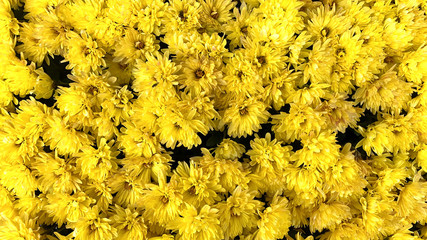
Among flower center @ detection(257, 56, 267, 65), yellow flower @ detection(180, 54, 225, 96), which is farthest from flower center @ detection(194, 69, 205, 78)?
flower center @ detection(257, 56, 267, 65)

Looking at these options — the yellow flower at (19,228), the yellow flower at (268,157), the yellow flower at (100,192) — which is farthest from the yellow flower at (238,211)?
the yellow flower at (19,228)

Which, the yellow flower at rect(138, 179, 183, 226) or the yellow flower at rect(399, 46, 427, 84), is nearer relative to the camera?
the yellow flower at rect(138, 179, 183, 226)

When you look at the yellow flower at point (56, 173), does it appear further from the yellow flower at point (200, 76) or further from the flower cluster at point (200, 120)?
the yellow flower at point (200, 76)

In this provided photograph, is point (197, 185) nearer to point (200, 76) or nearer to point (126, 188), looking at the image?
point (126, 188)

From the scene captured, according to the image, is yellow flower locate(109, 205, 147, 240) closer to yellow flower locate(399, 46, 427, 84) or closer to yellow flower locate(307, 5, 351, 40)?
yellow flower locate(307, 5, 351, 40)

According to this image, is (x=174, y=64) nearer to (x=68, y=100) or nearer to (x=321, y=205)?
(x=68, y=100)

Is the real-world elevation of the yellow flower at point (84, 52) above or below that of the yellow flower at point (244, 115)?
above

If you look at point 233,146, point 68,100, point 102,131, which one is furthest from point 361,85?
point 68,100

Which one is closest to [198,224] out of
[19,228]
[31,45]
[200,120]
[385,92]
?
[200,120]
